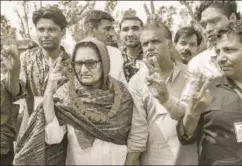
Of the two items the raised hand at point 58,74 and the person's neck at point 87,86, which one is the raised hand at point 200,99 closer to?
A: the person's neck at point 87,86

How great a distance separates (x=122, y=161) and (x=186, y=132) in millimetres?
568

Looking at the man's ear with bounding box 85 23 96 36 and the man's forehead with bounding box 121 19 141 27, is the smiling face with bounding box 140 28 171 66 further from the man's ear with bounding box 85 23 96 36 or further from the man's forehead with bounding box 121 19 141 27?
the man's forehead with bounding box 121 19 141 27

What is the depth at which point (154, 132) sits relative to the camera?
3.34 metres

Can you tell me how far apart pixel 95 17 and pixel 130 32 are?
0.39 m

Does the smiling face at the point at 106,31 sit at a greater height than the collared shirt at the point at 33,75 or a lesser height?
greater

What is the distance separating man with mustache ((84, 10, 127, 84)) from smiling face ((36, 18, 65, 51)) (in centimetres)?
31

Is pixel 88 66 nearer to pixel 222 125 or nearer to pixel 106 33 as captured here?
pixel 106 33

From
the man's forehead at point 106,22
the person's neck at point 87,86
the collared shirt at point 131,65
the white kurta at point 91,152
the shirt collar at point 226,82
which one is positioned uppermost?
the man's forehead at point 106,22

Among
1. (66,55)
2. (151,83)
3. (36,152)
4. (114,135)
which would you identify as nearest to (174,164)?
(114,135)

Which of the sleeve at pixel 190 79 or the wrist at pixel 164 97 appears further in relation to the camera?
the sleeve at pixel 190 79

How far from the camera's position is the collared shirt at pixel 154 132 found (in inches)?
130

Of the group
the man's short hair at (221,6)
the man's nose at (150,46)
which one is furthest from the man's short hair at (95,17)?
the man's short hair at (221,6)

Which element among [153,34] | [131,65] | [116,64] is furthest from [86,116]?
[153,34]

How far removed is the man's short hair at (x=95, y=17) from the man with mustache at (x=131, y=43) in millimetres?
237
